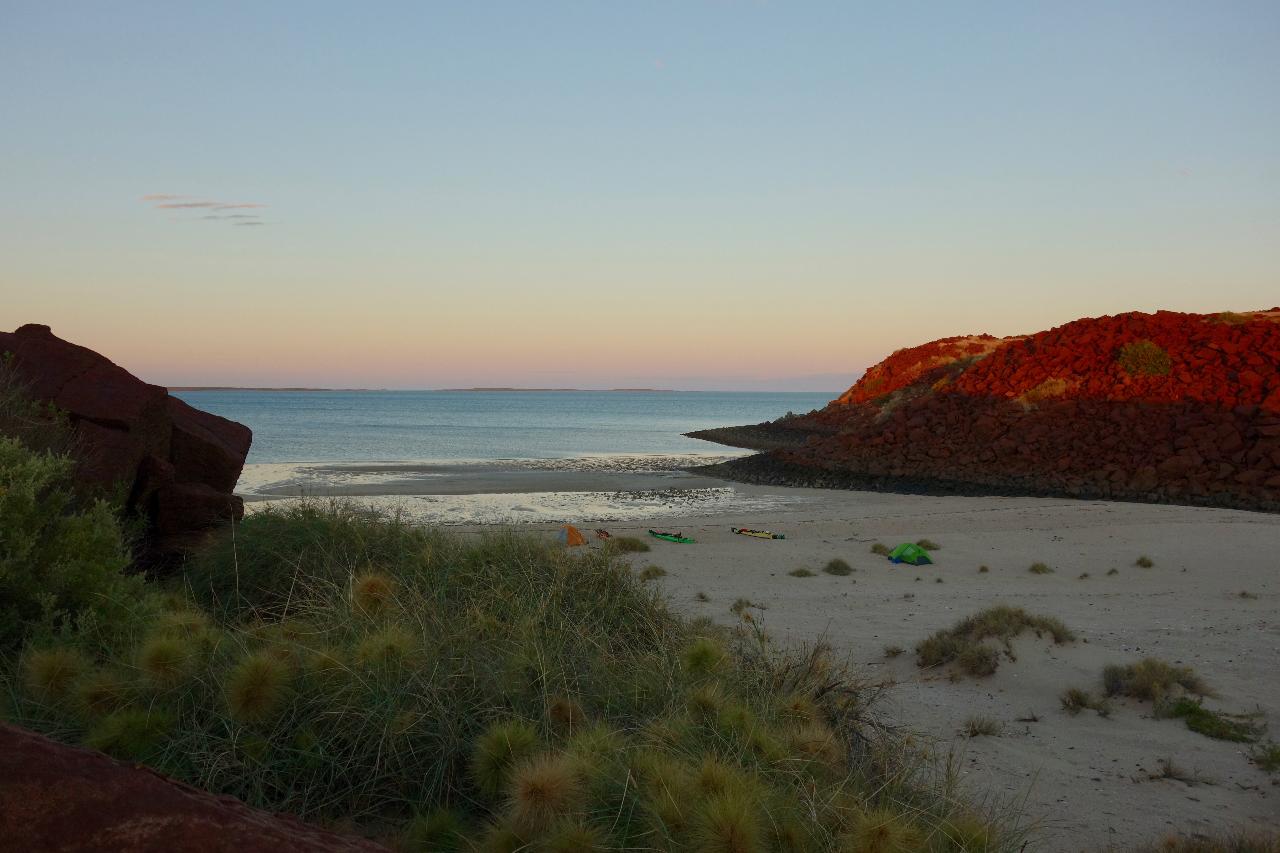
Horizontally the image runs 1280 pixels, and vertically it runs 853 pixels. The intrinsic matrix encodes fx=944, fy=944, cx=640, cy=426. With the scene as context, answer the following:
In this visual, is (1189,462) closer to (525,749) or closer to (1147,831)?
(1147,831)

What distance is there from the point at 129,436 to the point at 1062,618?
9635mm

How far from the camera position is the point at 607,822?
343cm

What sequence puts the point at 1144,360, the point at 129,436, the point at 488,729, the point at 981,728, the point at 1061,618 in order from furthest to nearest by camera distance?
the point at 1144,360 → the point at 1061,618 → the point at 129,436 → the point at 981,728 → the point at 488,729

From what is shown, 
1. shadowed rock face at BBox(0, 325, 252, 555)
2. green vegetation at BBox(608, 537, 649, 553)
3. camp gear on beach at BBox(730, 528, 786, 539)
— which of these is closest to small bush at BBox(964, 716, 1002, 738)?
shadowed rock face at BBox(0, 325, 252, 555)

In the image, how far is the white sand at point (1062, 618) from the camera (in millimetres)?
5625

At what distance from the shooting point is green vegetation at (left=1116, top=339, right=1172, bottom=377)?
30141 millimetres

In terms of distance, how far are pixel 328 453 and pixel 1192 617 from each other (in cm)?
4126

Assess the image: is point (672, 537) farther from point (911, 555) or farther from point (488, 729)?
point (488, 729)

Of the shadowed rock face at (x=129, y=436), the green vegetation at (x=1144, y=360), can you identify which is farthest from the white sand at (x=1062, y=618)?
the green vegetation at (x=1144, y=360)

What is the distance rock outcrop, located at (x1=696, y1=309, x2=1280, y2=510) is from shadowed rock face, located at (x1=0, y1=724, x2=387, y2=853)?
87.0ft

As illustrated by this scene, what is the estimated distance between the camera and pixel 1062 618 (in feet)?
33.9

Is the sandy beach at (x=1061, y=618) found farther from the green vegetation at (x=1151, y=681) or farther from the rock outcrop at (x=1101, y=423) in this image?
the rock outcrop at (x=1101, y=423)

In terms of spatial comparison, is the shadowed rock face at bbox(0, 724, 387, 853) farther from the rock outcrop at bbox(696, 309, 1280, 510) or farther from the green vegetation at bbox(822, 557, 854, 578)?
the rock outcrop at bbox(696, 309, 1280, 510)

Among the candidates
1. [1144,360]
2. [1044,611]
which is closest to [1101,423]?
[1144,360]
